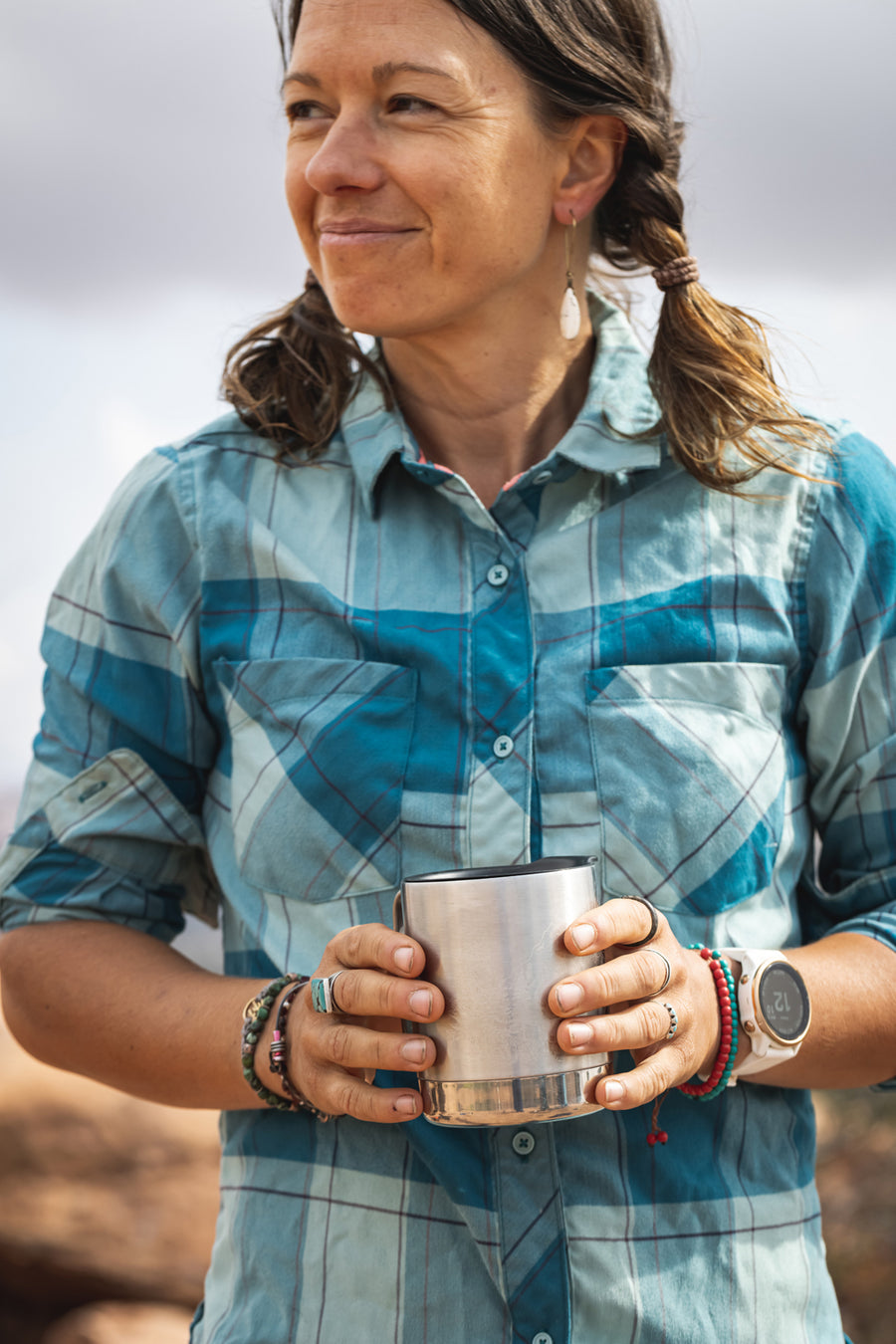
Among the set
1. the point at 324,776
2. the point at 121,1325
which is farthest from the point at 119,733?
the point at 121,1325

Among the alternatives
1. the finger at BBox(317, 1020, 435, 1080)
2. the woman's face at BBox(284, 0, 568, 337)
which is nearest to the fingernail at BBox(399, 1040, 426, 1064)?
the finger at BBox(317, 1020, 435, 1080)

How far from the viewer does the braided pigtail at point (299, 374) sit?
5.83 ft

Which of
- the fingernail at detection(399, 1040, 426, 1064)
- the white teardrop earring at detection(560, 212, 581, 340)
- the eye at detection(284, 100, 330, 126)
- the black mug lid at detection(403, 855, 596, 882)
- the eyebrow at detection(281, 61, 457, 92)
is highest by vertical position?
the eyebrow at detection(281, 61, 457, 92)

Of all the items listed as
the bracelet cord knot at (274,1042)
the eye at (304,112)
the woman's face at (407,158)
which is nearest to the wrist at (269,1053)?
the bracelet cord knot at (274,1042)

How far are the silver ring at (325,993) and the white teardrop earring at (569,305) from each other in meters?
0.96

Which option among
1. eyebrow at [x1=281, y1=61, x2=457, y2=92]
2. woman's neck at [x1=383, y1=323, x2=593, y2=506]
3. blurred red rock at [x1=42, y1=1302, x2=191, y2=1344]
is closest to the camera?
eyebrow at [x1=281, y1=61, x2=457, y2=92]

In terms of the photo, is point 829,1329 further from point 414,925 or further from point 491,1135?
point 414,925

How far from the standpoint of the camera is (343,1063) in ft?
4.07

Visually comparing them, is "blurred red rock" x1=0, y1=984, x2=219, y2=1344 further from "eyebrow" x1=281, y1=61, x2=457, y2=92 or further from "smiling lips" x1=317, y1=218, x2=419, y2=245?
"eyebrow" x1=281, y1=61, x2=457, y2=92

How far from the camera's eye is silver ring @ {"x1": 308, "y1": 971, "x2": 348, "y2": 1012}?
123 centimetres

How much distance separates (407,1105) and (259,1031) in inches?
11.3

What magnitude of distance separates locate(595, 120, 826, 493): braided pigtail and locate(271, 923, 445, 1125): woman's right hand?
83 centimetres

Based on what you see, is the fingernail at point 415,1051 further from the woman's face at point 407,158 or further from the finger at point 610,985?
the woman's face at point 407,158

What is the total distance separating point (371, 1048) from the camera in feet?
3.91
